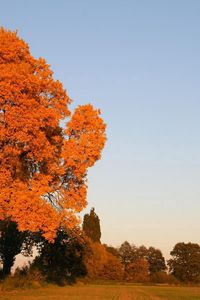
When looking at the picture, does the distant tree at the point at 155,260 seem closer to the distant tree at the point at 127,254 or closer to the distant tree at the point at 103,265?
the distant tree at the point at 127,254

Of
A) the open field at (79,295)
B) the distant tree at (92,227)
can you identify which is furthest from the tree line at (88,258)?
the open field at (79,295)

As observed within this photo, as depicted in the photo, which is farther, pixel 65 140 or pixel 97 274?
pixel 97 274

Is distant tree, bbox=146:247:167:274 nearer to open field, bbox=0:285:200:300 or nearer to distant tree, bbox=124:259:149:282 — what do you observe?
distant tree, bbox=124:259:149:282

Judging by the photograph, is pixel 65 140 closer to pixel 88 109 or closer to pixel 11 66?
pixel 88 109

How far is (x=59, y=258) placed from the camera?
200 ft

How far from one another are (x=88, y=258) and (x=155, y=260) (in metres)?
117

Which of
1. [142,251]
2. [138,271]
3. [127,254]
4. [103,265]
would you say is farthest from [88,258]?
[142,251]

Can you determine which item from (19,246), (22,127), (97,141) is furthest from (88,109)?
(19,246)

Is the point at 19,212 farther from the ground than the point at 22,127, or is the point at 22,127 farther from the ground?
the point at 22,127

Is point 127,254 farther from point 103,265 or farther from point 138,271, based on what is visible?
point 103,265

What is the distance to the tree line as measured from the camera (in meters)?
46.5

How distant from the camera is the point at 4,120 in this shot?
26891mm

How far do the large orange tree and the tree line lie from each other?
16.4ft

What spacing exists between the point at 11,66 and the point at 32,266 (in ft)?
105
